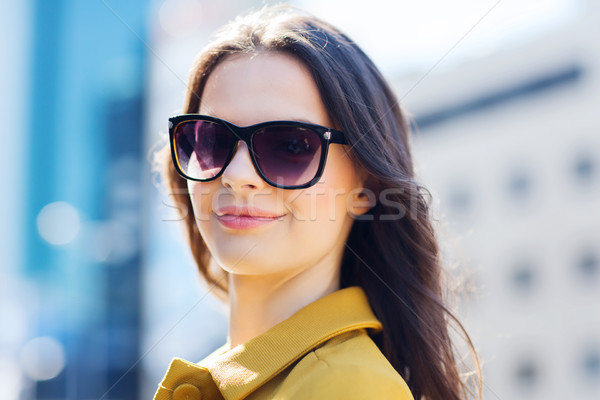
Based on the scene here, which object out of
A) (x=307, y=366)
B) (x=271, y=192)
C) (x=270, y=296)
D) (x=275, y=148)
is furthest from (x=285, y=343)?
(x=275, y=148)

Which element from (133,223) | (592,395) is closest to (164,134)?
(592,395)

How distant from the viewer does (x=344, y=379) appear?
1253 millimetres

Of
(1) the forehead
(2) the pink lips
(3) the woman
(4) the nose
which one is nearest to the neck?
(3) the woman

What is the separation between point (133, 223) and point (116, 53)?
458 inches

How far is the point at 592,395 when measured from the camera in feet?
71.4

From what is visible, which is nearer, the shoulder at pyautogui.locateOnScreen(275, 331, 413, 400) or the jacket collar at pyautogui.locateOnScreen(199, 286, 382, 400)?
the shoulder at pyautogui.locateOnScreen(275, 331, 413, 400)

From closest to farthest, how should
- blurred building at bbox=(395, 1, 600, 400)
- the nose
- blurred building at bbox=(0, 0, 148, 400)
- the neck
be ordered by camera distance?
the nose → the neck → blurred building at bbox=(395, 1, 600, 400) → blurred building at bbox=(0, 0, 148, 400)

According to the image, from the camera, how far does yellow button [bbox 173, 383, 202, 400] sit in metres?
1.50

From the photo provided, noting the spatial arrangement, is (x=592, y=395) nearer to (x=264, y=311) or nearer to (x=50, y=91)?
(x=264, y=311)

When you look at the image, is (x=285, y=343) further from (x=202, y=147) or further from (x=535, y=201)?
(x=535, y=201)

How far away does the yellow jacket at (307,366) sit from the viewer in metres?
1.26

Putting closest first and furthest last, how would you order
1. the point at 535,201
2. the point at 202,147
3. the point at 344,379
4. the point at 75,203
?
1. the point at 344,379
2. the point at 202,147
3. the point at 535,201
4. the point at 75,203

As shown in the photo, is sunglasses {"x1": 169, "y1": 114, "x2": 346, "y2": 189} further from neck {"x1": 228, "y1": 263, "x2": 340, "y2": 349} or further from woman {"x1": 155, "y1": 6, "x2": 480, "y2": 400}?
neck {"x1": 228, "y1": 263, "x2": 340, "y2": 349}

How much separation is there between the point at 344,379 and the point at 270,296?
521mm
